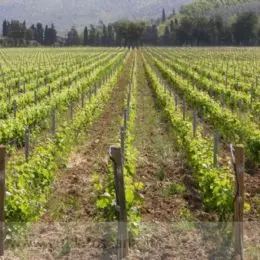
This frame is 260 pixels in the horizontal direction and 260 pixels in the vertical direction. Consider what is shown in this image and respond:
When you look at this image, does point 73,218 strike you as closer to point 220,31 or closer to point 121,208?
point 121,208

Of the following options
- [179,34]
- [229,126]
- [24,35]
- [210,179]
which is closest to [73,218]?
[210,179]

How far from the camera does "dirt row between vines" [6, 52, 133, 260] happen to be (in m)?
6.88

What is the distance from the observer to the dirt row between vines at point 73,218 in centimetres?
688

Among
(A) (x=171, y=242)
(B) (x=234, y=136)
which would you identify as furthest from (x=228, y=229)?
Answer: (B) (x=234, y=136)

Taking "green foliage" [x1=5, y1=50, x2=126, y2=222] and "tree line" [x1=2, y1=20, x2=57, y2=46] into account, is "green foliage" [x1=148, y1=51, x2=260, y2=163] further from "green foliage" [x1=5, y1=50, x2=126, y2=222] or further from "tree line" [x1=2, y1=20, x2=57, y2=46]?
"tree line" [x1=2, y1=20, x2=57, y2=46]

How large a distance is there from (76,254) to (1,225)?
3.31 ft

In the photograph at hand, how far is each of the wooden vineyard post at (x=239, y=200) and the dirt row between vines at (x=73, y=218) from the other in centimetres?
172

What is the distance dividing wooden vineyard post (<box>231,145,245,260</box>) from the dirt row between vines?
172 centimetres

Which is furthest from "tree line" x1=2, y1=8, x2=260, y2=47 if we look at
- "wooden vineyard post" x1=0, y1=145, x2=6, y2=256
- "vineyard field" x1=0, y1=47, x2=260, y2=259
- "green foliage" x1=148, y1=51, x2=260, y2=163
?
"wooden vineyard post" x1=0, y1=145, x2=6, y2=256

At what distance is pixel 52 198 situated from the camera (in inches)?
378

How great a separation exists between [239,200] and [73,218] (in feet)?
9.63

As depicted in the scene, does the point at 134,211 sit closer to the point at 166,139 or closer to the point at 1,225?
the point at 1,225

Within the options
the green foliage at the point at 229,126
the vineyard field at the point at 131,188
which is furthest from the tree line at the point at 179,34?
the vineyard field at the point at 131,188

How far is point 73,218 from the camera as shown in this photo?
27.9 ft
